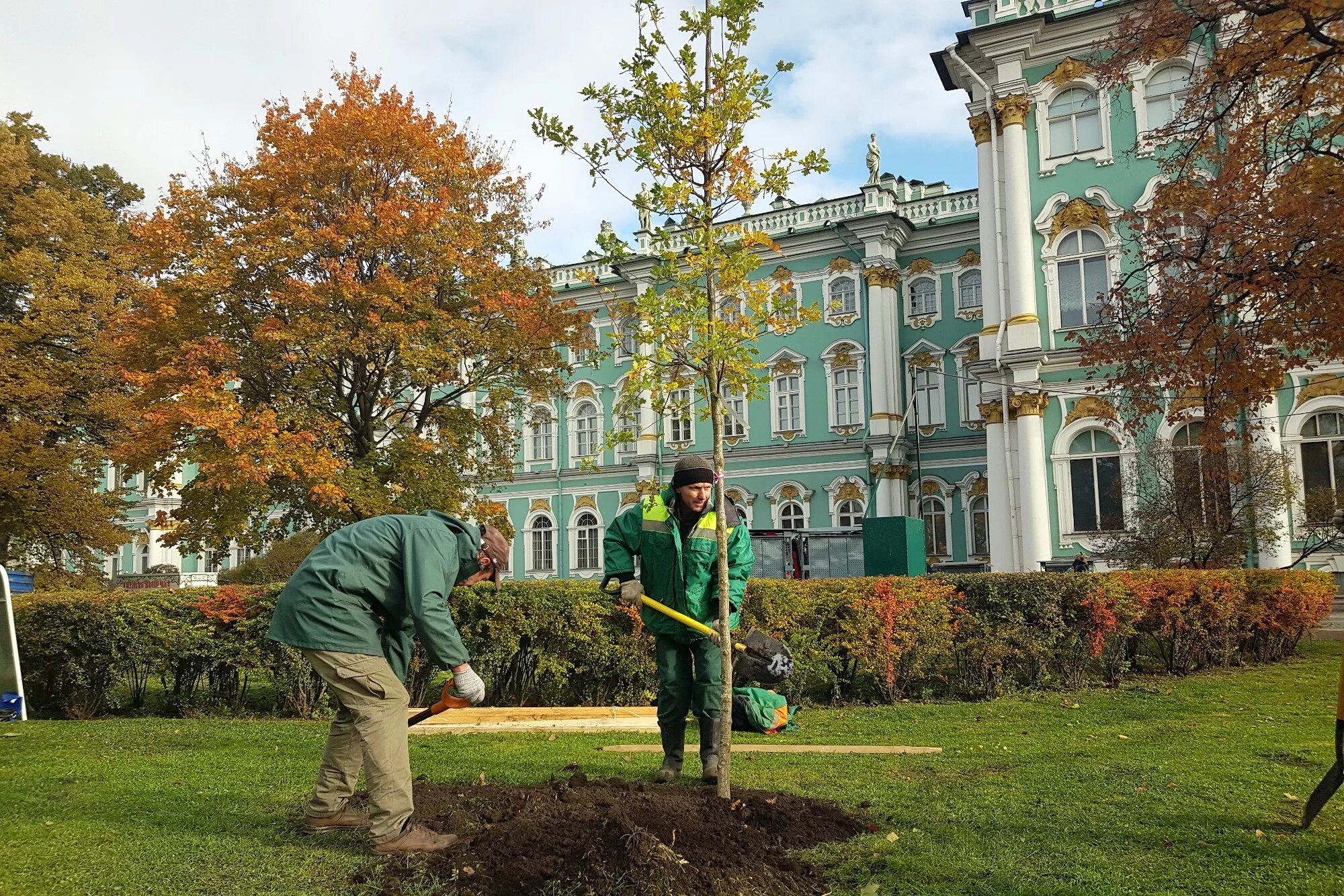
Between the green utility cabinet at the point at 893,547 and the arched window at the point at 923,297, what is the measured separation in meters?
20.1

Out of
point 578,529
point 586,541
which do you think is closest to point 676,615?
point 586,541

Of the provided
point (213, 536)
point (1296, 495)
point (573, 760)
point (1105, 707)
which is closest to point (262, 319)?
A: point (213, 536)

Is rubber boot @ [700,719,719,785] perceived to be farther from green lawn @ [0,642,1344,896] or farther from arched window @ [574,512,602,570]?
arched window @ [574,512,602,570]

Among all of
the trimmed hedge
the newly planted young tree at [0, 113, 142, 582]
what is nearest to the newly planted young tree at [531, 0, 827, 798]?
the trimmed hedge

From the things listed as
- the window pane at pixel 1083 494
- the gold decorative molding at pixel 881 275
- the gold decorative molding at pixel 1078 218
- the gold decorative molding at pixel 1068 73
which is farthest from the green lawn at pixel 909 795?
the gold decorative molding at pixel 881 275

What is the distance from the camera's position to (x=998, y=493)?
23641 mm

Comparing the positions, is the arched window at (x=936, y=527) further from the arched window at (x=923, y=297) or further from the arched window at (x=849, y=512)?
the arched window at (x=923, y=297)

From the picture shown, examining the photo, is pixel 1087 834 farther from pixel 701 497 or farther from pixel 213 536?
pixel 213 536

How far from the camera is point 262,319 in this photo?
15320 millimetres

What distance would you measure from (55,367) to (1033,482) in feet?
68.2

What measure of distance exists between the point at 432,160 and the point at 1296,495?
1718 cm

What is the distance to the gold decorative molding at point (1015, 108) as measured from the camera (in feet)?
78.3

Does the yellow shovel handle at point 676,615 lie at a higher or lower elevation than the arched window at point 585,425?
lower

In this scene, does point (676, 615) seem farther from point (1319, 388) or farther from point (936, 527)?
point (936, 527)
